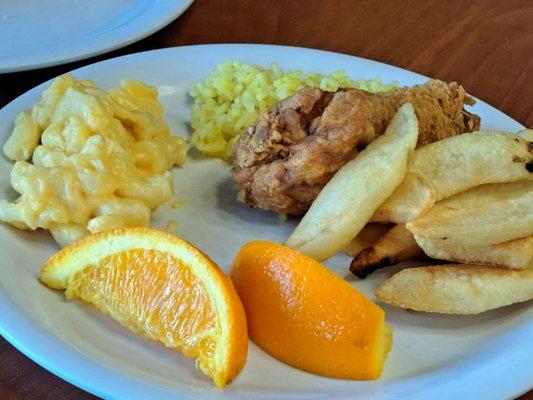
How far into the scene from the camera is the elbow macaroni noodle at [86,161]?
156 cm

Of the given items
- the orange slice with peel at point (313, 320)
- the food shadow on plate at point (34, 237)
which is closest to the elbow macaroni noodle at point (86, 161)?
the food shadow on plate at point (34, 237)

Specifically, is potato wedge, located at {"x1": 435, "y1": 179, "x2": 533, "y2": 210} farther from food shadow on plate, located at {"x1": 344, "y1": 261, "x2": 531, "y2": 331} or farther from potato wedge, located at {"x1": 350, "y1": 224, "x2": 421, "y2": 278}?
food shadow on plate, located at {"x1": 344, "y1": 261, "x2": 531, "y2": 331}

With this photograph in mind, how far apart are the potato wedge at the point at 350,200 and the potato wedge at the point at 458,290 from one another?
0.15m

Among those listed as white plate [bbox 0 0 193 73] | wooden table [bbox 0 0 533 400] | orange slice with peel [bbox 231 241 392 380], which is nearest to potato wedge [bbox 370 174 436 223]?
orange slice with peel [bbox 231 241 392 380]

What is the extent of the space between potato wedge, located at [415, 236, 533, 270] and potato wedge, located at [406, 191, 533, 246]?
1 cm

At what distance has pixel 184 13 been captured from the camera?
2.71 m

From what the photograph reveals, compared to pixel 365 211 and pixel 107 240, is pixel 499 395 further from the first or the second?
pixel 107 240

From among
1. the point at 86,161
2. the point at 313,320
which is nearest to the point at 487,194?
the point at 313,320

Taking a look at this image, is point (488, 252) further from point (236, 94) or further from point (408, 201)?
point (236, 94)

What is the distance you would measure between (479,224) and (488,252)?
0.22 feet

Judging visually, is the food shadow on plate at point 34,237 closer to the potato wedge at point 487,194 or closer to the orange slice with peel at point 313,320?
the orange slice with peel at point 313,320

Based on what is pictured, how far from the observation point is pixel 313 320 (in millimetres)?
1305

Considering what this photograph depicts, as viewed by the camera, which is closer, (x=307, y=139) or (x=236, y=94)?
(x=307, y=139)

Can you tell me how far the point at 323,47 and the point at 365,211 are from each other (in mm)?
1260
